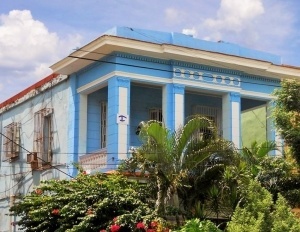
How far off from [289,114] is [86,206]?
4647 mm

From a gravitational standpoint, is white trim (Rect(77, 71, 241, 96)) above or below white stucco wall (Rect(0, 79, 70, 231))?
above

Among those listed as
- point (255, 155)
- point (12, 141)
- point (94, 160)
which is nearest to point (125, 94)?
point (94, 160)

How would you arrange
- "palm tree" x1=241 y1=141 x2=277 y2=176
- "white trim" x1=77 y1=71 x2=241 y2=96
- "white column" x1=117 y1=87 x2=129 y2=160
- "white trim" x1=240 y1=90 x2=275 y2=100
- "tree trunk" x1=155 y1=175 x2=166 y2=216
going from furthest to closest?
1. "white trim" x1=240 y1=90 x2=275 y2=100
2. "white trim" x1=77 y1=71 x2=241 y2=96
3. "white column" x1=117 y1=87 x2=129 y2=160
4. "palm tree" x1=241 y1=141 x2=277 y2=176
5. "tree trunk" x1=155 y1=175 x2=166 y2=216

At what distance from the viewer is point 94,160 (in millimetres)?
17734

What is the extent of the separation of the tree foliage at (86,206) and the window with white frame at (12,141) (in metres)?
7.60

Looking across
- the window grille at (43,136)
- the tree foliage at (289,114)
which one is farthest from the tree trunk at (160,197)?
the window grille at (43,136)

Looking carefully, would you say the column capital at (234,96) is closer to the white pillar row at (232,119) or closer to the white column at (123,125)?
the white pillar row at (232,119)

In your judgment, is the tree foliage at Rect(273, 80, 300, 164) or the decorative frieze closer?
the tree foliage at Rect(273, 80, 300, 164)

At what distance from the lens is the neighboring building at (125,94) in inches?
668

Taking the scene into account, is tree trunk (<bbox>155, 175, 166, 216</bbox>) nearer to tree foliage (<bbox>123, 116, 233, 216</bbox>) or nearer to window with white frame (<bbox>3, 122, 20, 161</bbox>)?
tree foliage (<bbox>123, 116, 233, 216</bbox>)

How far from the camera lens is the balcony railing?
17.3 meters

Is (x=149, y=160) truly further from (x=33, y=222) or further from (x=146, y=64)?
(x=146, y=64)

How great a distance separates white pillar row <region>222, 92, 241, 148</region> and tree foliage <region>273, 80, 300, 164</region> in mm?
4990

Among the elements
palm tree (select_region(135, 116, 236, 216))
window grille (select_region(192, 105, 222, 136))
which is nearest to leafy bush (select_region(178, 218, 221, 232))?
palm tree (select_region(135, 116, 236, 216))
